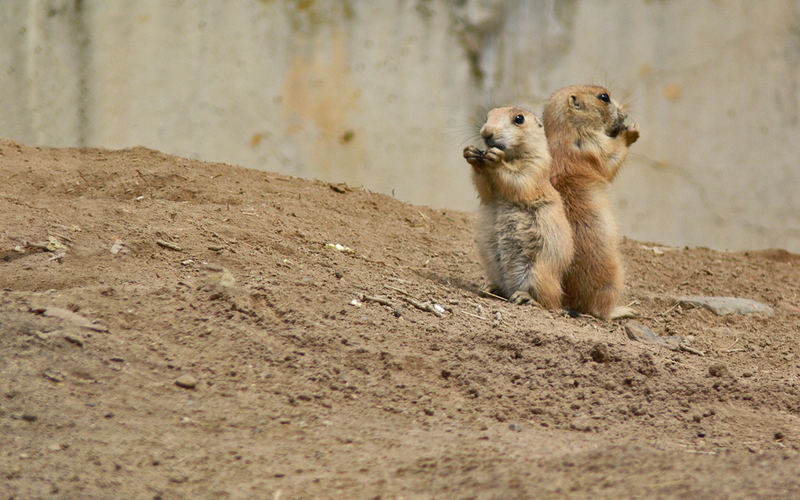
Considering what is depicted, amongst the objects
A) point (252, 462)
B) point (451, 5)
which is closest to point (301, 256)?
point (252, 462)

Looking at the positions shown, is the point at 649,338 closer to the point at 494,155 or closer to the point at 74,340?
the point at 494,155

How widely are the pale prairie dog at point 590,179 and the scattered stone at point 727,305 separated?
66cm

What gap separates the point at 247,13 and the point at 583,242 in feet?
12.0

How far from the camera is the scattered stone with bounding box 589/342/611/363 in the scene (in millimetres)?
3896

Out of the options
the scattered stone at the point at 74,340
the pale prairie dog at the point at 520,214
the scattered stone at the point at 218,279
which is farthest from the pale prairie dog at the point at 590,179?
the scattered stone at the point at 74,340

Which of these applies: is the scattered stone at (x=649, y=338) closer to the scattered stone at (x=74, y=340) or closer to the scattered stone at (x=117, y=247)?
the scattered stone at (x=117, y=247)

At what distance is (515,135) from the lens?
5195 millimetres

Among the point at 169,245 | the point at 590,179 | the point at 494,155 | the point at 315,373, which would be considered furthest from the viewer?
the point at 590,179

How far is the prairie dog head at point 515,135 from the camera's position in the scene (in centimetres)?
517

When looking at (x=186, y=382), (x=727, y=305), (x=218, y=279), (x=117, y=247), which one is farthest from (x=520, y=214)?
(x=186, y=382)

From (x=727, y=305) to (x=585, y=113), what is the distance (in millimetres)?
1646

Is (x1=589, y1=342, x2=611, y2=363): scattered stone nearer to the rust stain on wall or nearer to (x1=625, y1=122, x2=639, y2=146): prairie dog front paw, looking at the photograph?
(x1=625, y1=122, x2=639, y2=146): prairie dog front paw

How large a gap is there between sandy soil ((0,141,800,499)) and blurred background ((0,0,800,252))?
152 cm

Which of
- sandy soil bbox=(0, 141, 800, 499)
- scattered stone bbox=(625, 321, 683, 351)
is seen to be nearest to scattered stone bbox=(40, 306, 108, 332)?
sandy soil bbox=(0, 141, 800, 499)
